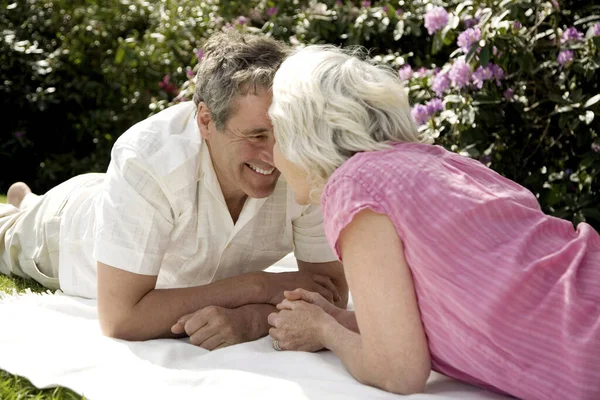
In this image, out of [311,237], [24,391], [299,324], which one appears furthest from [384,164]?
[24,391]

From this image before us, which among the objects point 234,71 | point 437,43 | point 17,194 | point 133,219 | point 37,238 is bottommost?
point 17,194

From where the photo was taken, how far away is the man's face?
9.32ft

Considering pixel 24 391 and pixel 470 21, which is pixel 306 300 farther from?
pixel 470 21

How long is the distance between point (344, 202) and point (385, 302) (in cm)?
28

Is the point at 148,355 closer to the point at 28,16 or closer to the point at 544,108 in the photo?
the point at 544,108

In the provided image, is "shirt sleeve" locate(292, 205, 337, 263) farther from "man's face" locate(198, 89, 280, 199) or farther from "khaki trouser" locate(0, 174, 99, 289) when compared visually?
"khaki trouser" locate(0, 174, 99, 289)

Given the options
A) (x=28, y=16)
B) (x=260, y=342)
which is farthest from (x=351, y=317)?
(x=28, y=16)

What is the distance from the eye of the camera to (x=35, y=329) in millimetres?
2967

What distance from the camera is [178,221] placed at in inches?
118

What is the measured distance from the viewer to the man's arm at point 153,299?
9.25 feet

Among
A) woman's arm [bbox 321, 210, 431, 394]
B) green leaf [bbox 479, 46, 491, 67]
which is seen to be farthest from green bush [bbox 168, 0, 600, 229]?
woman's arm [bbox 321, 210, 431, 394]

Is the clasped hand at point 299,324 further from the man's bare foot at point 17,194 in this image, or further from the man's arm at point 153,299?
the man's bare foot at point 17,194

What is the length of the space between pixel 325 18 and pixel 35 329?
341 cm

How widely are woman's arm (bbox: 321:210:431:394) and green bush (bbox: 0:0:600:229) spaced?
228cm
